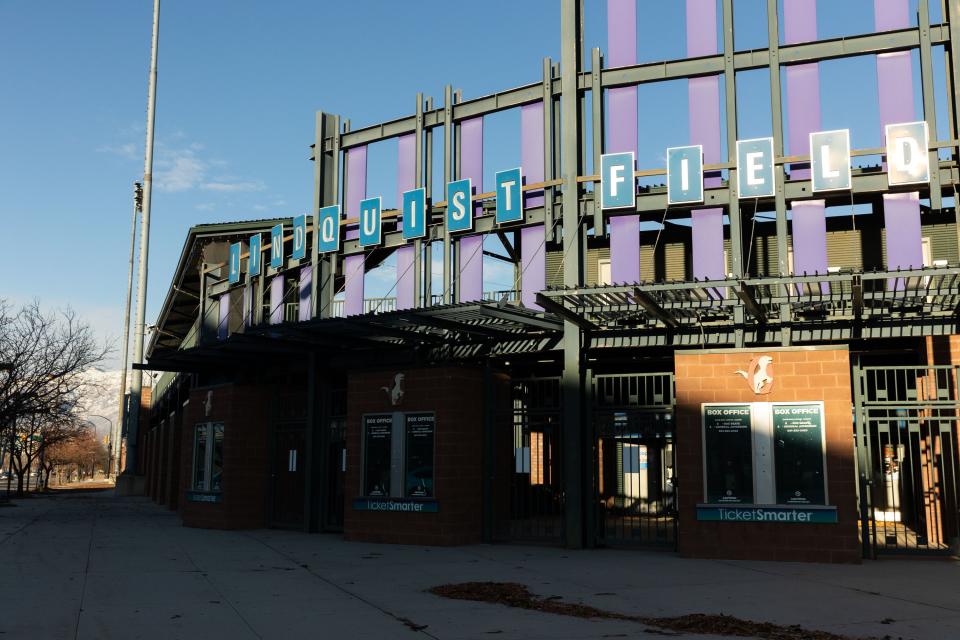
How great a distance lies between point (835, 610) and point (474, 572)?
5.20m

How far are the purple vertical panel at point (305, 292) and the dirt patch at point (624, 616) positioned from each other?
460 inches

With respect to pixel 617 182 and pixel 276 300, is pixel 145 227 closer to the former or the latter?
pixel 276 300

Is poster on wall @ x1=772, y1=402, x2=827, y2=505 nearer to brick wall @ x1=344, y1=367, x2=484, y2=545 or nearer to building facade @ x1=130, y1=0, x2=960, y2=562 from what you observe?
building facade @ x1=130, y1=0, x2=960, y2=562

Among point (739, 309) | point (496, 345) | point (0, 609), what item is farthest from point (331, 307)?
point (0, 609)

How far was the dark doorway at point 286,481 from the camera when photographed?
22.1 metres

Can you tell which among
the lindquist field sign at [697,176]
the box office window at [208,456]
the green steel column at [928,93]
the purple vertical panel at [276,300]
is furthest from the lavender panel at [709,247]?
the box office window at [208,456]

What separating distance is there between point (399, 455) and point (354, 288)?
5016 mm

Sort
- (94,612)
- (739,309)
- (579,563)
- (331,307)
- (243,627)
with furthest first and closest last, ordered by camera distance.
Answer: (331,307), (739,309), (579,563), (94,612), (243,627)

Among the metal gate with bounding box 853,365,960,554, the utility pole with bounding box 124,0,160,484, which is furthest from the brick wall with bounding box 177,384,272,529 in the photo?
the utility pole with bounding box 124,0,160,484

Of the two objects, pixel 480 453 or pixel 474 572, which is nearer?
pixel 474 572

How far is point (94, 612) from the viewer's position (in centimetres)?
999

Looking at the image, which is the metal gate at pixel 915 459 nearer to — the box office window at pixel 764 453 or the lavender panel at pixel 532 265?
the box office window at pixel 764 453

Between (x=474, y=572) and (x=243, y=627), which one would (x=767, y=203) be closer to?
(x=474, y=572)

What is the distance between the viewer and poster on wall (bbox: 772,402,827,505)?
14633mm
